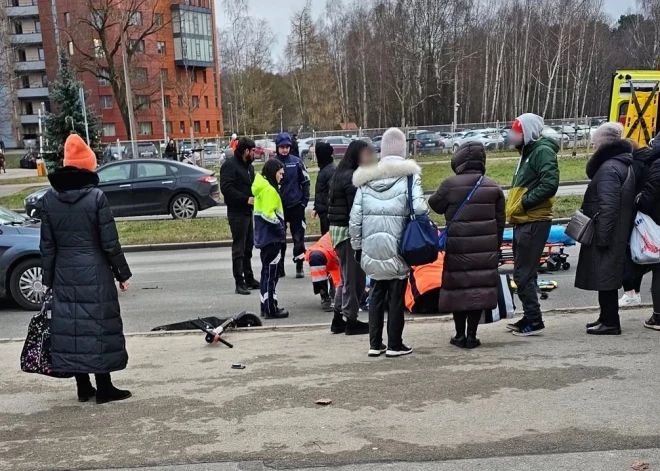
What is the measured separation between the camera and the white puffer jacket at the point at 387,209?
5.29 meters

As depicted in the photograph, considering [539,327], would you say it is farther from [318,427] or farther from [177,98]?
[177,98]

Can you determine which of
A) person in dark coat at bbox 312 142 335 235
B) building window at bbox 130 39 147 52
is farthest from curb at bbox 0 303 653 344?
building window at bbox 130 39 147 52

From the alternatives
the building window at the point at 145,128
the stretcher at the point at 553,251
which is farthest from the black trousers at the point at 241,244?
the building window at the point at 145,128

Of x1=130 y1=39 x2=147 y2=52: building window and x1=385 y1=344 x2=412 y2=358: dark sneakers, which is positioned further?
x1=130 y1=39 x2=147 y2=52: building window

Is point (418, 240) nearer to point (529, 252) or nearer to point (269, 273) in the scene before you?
point (529, 252)

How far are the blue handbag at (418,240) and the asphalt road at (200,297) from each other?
2746mm

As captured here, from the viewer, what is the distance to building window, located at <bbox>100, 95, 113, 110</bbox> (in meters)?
74.6

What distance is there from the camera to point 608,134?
228 inches

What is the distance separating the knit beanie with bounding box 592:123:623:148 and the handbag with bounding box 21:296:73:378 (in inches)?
186

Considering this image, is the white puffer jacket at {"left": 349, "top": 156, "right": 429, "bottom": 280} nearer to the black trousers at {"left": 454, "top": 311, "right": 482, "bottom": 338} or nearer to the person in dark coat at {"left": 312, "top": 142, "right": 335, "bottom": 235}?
the black trousers at {"left": 454, "top": 311, "right": 482, "bottom": 338}

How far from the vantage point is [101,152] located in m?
36.2

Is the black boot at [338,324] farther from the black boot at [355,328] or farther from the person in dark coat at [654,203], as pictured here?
the person in dark coat at [654,203]

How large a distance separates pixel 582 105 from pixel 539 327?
237 ft

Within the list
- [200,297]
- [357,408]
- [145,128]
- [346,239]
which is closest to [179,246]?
[200,297]
